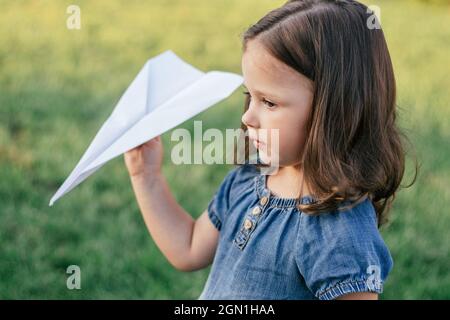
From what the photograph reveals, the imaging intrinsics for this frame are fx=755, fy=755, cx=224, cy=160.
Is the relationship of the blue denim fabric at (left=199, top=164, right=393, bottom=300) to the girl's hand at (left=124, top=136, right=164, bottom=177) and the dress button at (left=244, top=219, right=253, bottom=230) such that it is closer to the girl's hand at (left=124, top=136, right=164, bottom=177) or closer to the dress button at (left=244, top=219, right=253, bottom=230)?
the dress button at (left=244, top=219, right=253, bottom=230)

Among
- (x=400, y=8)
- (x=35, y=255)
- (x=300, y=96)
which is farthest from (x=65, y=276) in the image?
(x=400, y=8)

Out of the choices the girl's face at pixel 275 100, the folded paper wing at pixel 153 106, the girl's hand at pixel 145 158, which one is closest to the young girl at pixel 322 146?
the girl's face at pixel 275 100

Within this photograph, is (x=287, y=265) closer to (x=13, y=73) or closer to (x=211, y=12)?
(x=13, y=73)

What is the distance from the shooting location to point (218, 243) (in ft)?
5.32

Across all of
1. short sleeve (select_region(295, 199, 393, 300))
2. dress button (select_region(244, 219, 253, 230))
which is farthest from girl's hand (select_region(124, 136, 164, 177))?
short sleeve (select_region(295, 199, 393, 300))

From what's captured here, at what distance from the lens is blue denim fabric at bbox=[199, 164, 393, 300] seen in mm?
1303

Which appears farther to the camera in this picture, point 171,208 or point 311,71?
point 171,208

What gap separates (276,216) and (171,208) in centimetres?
32

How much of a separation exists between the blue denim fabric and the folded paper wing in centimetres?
21

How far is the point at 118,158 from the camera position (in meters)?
2.82

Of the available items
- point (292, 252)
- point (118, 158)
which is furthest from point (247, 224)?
point (118, 158)

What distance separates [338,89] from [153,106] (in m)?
0.42

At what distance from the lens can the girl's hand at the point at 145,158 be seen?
1609 mm

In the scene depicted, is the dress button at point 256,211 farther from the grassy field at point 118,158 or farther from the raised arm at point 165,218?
→ the grassy field at point 118,158
